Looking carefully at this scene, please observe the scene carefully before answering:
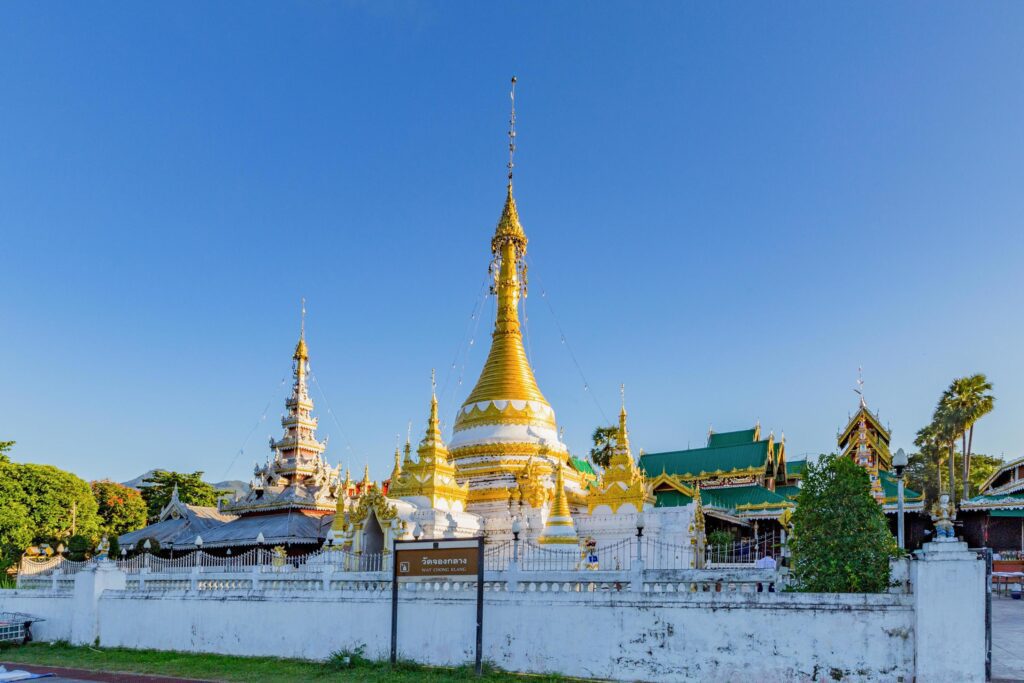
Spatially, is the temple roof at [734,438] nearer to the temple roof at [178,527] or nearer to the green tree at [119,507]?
the temple roof at [178,527]

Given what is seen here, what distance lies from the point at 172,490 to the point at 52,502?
19272 mm

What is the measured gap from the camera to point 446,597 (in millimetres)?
16547

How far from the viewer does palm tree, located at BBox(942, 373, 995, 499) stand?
142 feet

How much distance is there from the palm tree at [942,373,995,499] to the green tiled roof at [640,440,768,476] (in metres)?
10.1

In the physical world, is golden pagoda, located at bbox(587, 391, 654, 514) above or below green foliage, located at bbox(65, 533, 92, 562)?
above

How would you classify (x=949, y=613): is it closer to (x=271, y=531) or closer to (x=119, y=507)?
(x=271, y=531)

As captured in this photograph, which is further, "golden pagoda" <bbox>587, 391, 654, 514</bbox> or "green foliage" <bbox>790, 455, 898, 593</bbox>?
"golden pagoda" <bbox>587, 391, 654, 514</bbox>

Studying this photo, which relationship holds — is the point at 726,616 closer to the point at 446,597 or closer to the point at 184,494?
the point at 446,597

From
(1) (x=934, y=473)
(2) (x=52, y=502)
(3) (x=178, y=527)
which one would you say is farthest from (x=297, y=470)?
(1) (x=934, y=473)

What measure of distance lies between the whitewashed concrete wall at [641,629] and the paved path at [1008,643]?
1.25 m

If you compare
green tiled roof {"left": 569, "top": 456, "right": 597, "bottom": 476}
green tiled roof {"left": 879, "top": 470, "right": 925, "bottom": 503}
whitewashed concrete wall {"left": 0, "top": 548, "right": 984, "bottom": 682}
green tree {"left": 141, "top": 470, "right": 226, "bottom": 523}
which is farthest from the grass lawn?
green tree {"left": 141, "top": 470, "right": 226, "bottom": 523}

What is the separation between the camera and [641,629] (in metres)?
14.8

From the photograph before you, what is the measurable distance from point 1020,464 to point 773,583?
33.4 m

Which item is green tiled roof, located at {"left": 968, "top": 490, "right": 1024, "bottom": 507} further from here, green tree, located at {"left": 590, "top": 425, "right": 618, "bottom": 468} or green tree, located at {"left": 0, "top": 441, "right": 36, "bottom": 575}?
green tree, located at {"left": 0, "top": 441, "right": 36, "bottom": 575}
